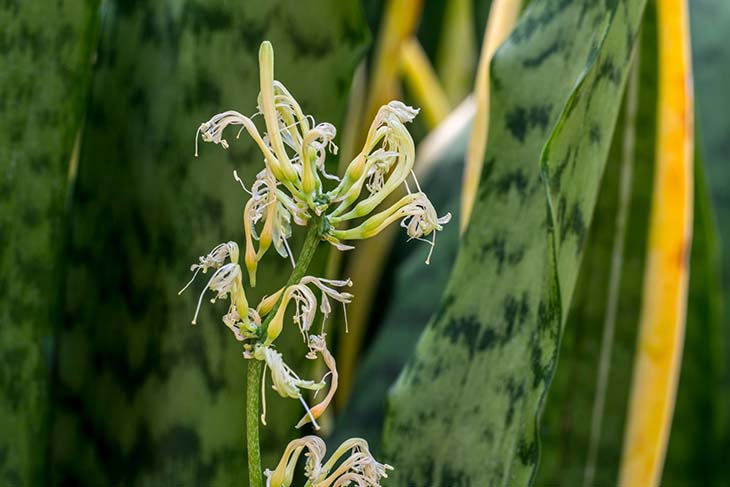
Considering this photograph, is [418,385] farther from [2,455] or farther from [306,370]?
[2,455]

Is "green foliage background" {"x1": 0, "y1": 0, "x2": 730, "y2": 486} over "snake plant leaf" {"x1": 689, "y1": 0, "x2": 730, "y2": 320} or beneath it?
beneath

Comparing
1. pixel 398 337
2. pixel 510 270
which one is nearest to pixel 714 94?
pixel 398 337

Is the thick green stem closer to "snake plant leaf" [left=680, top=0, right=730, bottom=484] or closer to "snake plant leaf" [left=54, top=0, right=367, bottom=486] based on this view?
"snake plant leaf" [left=54, top=0, right=367, bottom=486]

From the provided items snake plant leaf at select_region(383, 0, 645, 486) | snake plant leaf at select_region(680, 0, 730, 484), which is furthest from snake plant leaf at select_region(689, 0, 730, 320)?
snake plant leaf at select_region(383, 0, 645, 486)

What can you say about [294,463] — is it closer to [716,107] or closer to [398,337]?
[398,337]

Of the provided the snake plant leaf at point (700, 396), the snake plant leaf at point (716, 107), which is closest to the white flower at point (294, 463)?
the snake plant leaf at point (700, 396)

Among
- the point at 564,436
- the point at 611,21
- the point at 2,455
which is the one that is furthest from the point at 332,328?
the point at 611,21
